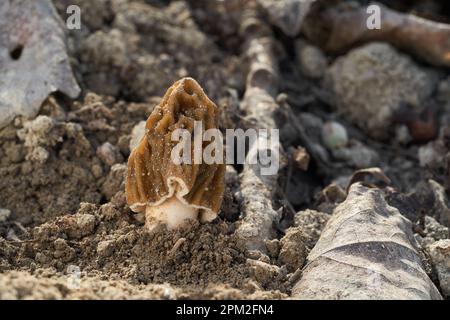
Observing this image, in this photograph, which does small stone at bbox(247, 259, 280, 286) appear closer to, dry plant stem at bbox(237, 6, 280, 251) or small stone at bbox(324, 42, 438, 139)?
dry plant stem at bbox(237, 6, 280, 251)

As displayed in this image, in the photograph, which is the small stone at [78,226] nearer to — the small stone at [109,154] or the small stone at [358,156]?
the small stone at [109,154]

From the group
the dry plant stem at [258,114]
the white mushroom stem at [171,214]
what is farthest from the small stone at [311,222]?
the white mushroom stem at [171,214]

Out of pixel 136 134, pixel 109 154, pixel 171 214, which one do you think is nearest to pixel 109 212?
pixel 171 214

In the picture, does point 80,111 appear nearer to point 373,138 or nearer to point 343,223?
point 343,223

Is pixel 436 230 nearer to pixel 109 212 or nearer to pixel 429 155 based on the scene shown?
pixel 429 155

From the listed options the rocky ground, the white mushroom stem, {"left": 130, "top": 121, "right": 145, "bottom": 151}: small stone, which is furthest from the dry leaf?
the white mushroom stem
